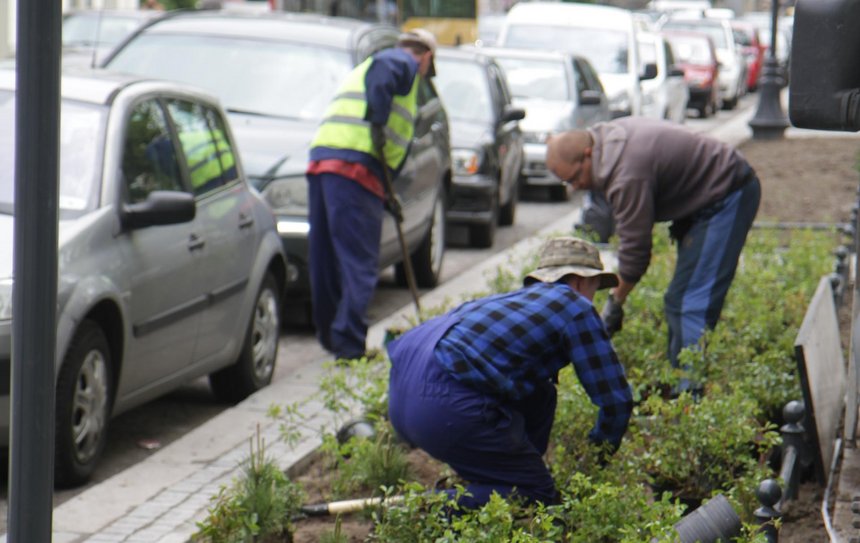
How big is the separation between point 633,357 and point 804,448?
1330 mm

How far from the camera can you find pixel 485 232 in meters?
14.0

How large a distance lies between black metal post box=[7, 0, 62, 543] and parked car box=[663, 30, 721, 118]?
28458 millimetres

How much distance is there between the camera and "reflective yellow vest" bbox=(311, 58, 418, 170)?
27.8ft

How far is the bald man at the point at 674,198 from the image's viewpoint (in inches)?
259

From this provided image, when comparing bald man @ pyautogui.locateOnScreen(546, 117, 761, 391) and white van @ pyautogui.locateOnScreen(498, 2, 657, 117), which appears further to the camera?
white van @ pyautogui.locateOnScreen(498, 2, 657, 117)

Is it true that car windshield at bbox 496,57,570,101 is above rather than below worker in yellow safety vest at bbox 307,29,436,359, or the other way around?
below

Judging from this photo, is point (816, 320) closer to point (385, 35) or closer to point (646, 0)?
point (385, 35)

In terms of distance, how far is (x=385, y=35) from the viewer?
11930 mm

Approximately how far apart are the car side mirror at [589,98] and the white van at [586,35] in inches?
156

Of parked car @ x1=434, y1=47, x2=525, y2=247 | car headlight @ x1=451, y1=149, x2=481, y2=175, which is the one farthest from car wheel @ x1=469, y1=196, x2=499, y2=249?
car headlight @ x1=451, y1=149, x2=481, y2=175

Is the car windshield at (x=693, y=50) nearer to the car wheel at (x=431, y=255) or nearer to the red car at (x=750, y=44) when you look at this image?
the red car at (x=750, y=44)

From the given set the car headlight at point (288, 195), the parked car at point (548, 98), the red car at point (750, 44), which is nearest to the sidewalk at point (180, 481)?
the car headlight at point (288, 195)

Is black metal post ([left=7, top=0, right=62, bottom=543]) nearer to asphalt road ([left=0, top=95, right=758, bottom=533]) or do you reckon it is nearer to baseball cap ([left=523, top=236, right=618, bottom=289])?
baseball cap ([left=523, top=236, right=618, bottom=289])

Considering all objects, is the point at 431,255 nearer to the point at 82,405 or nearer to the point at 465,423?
the point at 82,405
